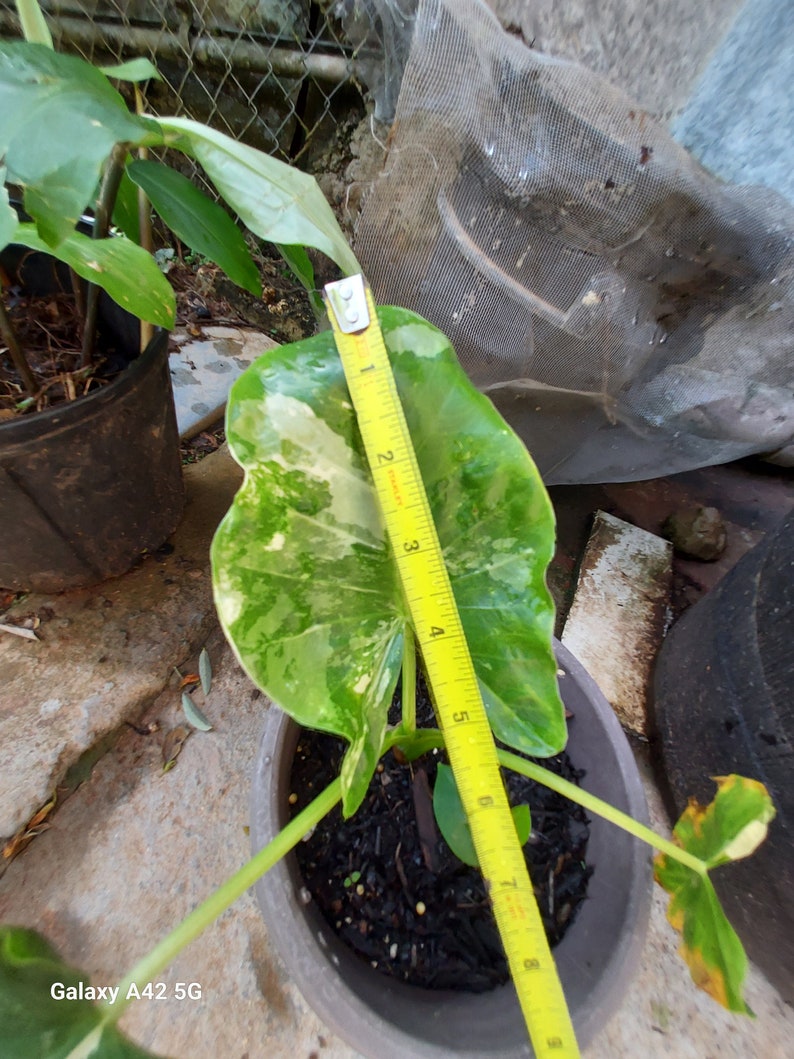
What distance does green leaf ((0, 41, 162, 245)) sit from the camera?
1.29ft

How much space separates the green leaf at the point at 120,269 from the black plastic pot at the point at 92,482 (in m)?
0.19

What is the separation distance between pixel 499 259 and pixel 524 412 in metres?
0.30

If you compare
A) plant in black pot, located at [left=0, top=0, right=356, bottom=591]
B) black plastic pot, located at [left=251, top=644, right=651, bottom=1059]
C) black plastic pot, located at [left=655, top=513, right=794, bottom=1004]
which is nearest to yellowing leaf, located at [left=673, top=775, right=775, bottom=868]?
black plastic pot, located at [left=251, top=644, right=651, bottom=1059]

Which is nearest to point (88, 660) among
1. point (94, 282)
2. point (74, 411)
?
point (74, 411)

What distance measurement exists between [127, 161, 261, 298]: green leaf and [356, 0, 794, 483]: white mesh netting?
0.19 m

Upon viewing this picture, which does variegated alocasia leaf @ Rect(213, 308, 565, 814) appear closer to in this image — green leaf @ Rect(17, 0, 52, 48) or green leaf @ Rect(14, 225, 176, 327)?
green leaf @ Rect(14, 225, 176, 327)

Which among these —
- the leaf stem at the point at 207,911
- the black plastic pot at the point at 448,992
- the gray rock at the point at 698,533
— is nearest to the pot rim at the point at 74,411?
the black plastic pot at the point at 448,992

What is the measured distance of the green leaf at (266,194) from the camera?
41cm

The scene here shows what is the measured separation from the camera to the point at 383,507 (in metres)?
0.45

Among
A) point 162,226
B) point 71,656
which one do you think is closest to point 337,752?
point 71,656

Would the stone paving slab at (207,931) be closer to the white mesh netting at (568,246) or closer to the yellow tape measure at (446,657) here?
the yellow tape measure at (446,657)

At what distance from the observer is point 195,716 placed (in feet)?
3.12

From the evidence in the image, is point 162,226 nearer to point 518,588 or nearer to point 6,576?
point 6,576

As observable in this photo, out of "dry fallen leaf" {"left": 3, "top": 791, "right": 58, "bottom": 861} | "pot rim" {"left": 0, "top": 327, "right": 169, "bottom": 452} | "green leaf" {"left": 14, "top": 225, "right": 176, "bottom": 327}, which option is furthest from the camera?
"dry fallen leaf" {"left": 3, "top": 791, "right": 58, "bottom": 861}
